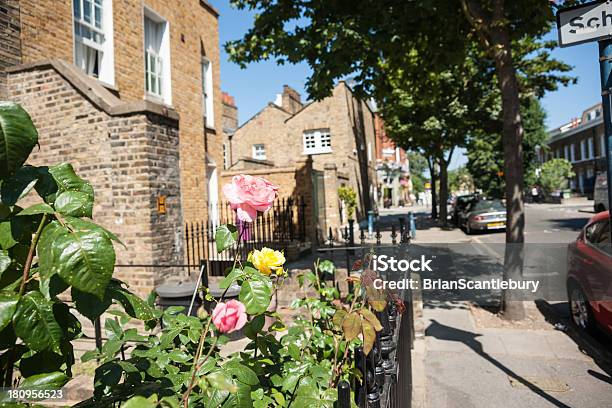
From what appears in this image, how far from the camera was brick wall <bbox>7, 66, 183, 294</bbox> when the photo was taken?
213 inches

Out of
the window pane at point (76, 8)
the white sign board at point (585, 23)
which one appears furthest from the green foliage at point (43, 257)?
the window pane at point (76, 8)

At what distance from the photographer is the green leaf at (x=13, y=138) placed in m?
0.89

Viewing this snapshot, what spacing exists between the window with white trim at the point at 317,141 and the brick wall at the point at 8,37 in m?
20.0

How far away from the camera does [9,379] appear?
3.58 feet

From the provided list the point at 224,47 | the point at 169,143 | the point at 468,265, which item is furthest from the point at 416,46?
the point at 468,265

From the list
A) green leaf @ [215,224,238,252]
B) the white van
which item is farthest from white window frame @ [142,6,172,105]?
the white van

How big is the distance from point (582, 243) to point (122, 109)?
6.83 metres

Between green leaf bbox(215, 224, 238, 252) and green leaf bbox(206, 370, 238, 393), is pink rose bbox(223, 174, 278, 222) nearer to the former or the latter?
green leaf bbox(215, 224, 238, 252)

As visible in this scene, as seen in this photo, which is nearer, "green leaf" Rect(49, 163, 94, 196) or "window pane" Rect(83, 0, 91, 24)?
"green leaf" Rect(49, 163, 94, 196)

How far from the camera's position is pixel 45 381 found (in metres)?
0.99

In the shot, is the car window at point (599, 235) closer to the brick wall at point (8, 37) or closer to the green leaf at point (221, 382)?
the green leaf at point (221, 382)

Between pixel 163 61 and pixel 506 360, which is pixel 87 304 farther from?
pixel 163 61

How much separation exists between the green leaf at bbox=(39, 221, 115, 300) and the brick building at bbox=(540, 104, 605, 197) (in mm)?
53284

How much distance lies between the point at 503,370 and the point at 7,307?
4.94 metres
